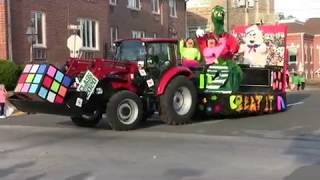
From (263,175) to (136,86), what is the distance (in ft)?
23.7

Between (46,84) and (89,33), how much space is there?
65.5ft

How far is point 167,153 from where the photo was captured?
11.9m

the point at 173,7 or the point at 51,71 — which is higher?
the point at 173,7

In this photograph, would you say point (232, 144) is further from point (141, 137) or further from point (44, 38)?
point (44, 38)

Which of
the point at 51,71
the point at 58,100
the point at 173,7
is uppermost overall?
the point at 173,7

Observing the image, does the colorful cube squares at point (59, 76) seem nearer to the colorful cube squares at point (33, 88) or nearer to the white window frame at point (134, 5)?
the colorful cube squares at point (33, 88)

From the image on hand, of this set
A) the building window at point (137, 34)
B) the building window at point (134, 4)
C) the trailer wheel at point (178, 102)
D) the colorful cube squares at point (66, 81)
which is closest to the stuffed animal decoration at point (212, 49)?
the trailer wheel at point (178, 102)

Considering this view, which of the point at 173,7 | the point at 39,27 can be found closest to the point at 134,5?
the point at 173,7

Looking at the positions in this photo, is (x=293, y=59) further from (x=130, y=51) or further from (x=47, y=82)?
(x=47, y=82)

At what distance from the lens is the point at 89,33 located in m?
34.9

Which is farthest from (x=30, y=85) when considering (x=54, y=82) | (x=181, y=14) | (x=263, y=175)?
(x=181, y=14)

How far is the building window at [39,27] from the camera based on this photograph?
30203mm

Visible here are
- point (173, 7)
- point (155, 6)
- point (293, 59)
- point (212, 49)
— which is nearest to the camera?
point (212, 49)

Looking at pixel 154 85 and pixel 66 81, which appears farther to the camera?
pixel 154 85
